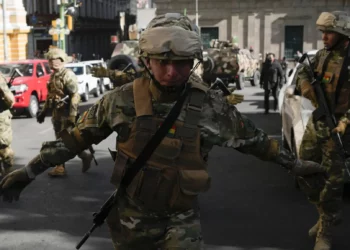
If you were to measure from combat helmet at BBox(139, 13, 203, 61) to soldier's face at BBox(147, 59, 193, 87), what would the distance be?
1.4 inches

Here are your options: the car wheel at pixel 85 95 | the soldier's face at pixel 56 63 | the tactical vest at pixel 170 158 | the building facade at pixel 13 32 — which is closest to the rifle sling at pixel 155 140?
the tactical vest at pixel 170 158

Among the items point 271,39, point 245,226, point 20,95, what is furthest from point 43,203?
point 271,39

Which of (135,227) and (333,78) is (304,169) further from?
(333,78)

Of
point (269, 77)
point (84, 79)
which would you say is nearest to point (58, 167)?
point (269, 77)

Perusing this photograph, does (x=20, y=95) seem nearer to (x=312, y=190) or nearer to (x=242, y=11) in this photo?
(x=312, y=190)

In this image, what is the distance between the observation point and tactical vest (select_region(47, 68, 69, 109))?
26.0 feet

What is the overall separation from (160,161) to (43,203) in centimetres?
408

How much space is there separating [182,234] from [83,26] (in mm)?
51131

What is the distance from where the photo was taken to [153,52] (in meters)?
3.01

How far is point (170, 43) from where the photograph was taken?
9.79 ft

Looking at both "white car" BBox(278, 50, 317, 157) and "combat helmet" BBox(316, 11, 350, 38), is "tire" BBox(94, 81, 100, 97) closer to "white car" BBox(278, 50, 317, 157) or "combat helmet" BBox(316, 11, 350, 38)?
"white car" BBox(278, 50, 317, 157)

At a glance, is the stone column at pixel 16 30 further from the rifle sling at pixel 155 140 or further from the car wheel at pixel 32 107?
the rifle sling at pixel 155 140

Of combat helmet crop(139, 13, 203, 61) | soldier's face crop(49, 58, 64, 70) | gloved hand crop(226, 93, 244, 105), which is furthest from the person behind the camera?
soldier's face crop(49, 58, 64, 70)

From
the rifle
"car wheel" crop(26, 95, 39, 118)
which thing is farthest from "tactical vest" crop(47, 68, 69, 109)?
"car wheel" crop(26, 95, 39, 118)
